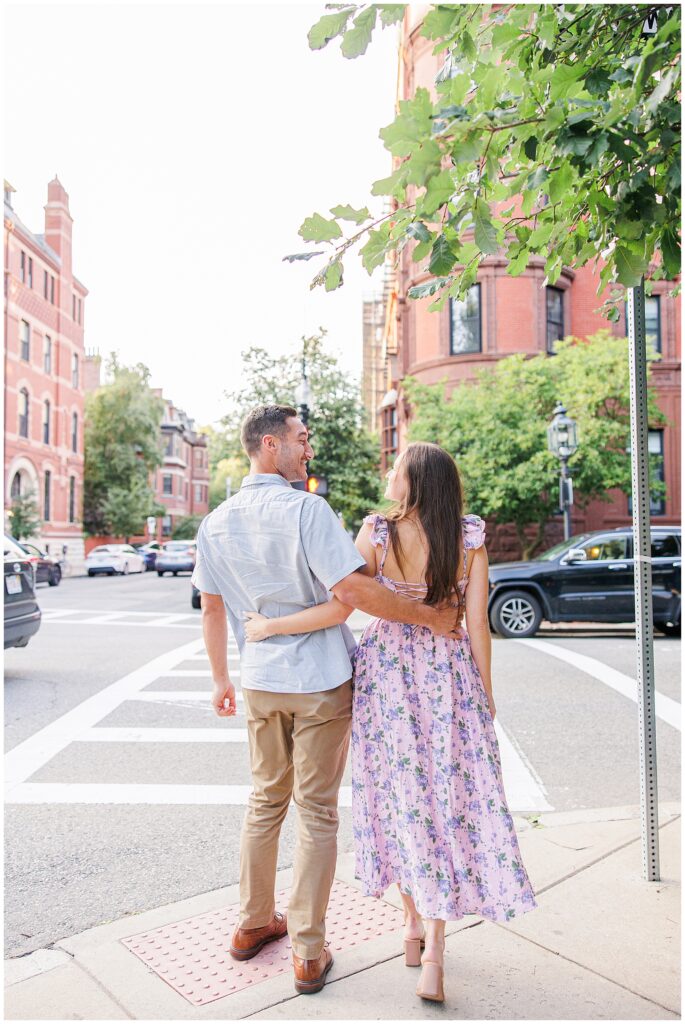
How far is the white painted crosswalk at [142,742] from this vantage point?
16.8ft

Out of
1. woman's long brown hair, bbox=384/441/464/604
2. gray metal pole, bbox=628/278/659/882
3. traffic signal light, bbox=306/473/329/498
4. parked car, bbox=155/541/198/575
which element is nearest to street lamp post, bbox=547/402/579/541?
traffic signal light, bbox=306/473/329/498

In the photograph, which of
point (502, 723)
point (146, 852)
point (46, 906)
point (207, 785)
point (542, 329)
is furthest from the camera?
point (542, 329)

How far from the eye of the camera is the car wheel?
12422mm

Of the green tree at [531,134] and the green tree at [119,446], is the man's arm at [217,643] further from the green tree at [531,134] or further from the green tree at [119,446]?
the green tree at [119,446]

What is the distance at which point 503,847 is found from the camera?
9.12ft

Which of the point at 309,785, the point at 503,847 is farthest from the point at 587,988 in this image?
the point at 309,785

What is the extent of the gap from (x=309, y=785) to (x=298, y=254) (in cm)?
183

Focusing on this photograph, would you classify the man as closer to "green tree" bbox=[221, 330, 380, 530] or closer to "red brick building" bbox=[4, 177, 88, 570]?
"green tree" bbox=[221, 330, 380, 530]

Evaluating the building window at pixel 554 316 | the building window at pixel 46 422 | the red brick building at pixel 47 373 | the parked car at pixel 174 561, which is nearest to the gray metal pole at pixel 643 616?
the building window at pixel 554 316

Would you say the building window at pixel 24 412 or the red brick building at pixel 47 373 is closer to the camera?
the red brick building at pixel 47 373

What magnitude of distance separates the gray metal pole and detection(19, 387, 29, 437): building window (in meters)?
38.1

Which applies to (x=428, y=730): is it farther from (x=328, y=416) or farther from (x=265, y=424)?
(x=328, y=416)

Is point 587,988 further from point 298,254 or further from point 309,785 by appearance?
point 298,254

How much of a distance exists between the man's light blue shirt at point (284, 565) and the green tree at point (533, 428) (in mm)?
14707
